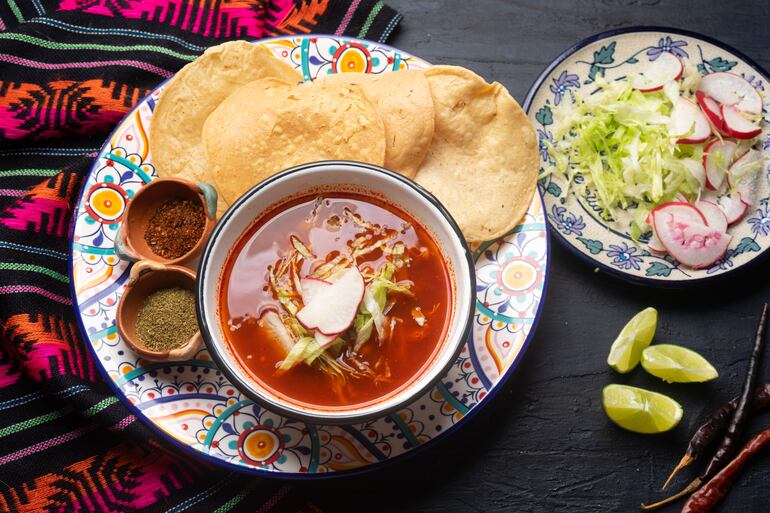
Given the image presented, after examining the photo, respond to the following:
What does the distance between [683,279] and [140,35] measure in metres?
2.94

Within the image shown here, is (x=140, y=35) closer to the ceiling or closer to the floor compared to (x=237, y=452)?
closer to the ceiling

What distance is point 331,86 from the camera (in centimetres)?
310

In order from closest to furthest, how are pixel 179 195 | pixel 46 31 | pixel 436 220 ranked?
1. pixel 436 220
2. pixel 179 195
3. pixel 46 31

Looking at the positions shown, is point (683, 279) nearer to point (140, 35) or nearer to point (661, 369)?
point (661, 369)

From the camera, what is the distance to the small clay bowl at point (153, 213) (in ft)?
9.76

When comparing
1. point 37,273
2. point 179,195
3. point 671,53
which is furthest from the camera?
point 671,53

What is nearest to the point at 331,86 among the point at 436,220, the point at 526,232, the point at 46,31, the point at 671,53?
the point at 436,220

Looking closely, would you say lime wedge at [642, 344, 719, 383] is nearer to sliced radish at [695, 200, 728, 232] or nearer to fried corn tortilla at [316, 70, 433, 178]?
sliced radish at [695, 200, 728, 232]

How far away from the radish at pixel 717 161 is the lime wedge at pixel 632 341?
0.77 m

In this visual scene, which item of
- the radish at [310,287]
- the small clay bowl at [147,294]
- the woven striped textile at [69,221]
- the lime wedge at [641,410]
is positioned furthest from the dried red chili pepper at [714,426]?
the small clay bowl at [147,294]

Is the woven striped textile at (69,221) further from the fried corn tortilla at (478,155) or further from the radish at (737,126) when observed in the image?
the radish at (737,126)

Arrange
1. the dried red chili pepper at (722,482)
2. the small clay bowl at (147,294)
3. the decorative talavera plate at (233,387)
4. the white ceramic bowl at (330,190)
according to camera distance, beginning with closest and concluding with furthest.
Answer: the white ceramic bowl at (330,190) < the small clay bowl at (147,294) < the decorative talavera plate at (233,387) < the dried red chili pepper at (722,482)

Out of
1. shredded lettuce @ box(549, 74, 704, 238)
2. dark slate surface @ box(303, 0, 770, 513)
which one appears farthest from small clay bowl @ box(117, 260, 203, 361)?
shredded lettuce @ box(549, 74, 704, 238)

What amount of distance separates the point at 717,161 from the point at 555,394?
147cm
